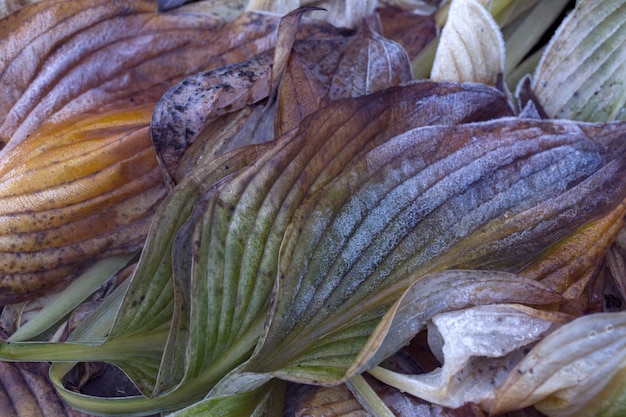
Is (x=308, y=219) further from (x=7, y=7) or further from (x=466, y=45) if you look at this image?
(x=7, y=7)

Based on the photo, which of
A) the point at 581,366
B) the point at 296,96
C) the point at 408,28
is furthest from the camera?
the point at 408,28

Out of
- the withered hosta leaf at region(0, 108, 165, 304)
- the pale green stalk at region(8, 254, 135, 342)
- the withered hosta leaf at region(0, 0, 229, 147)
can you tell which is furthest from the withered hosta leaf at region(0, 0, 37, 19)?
the pale green stalk at region(8, 254, 135, 342)

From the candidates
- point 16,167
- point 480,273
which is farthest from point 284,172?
point 16,167

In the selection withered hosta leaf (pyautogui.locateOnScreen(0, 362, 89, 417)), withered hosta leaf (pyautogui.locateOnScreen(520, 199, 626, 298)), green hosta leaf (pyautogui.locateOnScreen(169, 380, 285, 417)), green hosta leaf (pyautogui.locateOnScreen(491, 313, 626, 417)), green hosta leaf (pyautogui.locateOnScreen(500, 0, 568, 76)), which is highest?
green hosta leaf (pyautogui.locateOnScreen(500, 0, 568, 76))

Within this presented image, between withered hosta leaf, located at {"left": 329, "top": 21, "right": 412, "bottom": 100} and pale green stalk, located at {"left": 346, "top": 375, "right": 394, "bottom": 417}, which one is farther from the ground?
withered hosta leaf, located at {"left": 329, "top": 21, "right": 412, "bottom": 100}

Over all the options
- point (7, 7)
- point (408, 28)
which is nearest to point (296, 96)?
point (408, 28)

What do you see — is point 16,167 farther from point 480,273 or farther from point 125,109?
point 480,273

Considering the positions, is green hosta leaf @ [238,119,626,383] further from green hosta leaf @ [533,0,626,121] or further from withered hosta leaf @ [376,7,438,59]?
withered hosta leaf @ [376,7,438,59]
